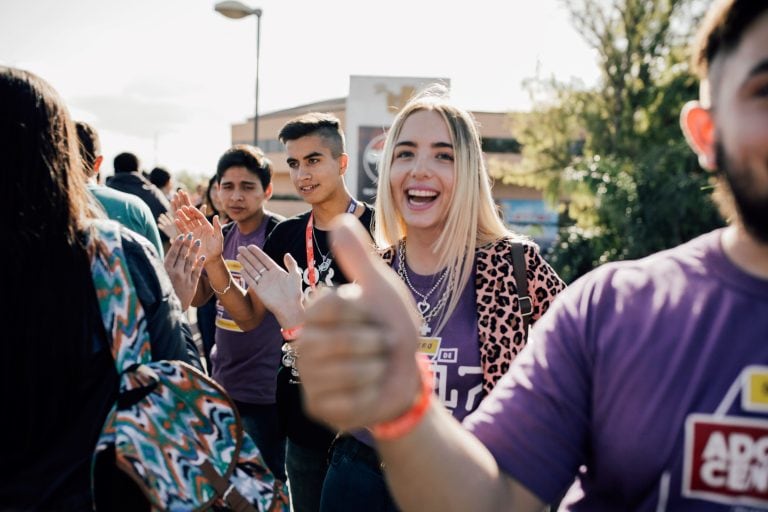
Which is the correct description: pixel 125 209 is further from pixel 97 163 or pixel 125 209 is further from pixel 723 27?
pixel 723 27

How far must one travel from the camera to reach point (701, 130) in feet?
4.40

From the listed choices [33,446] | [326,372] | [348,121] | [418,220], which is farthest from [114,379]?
[348,121]

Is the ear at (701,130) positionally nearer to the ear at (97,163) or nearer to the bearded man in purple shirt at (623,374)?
the bearded man in purple shirt at (623,374)

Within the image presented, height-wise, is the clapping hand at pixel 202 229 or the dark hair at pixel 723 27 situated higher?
the dark hair at pixel 723 27

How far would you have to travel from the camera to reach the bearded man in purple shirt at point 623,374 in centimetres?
104

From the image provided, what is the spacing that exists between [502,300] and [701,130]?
1214mm

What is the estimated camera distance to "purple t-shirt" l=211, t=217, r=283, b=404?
4.16 metres

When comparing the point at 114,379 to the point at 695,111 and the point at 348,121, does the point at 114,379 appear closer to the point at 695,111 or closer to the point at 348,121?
the point at 695,111

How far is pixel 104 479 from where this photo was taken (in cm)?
154

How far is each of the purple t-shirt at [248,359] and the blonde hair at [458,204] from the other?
1.66 metres

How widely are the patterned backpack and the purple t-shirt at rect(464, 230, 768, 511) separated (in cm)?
69

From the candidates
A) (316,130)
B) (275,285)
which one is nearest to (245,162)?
(316,130)

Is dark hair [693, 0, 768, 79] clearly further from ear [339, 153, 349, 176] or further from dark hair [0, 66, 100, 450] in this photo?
ear [339, 153, 349, 176]

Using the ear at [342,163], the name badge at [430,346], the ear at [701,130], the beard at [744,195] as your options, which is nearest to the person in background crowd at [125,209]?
the ear at [342,163]
